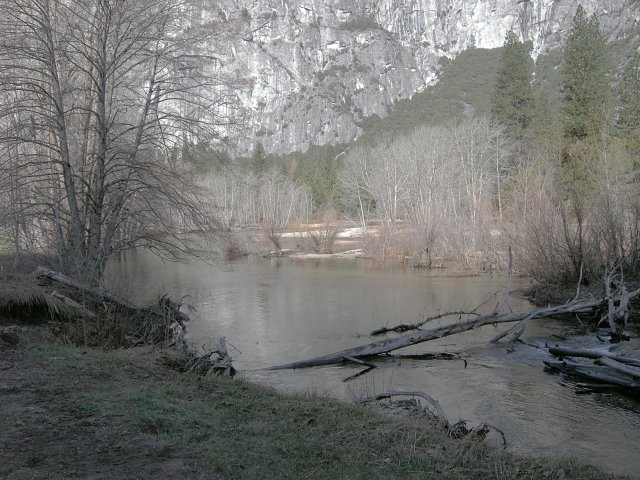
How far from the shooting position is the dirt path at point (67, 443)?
4.39 m

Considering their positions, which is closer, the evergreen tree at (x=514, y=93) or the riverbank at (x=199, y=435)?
the riverbank at (x=199, y=435)

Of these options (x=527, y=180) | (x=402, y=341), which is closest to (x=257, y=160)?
(x=527, y=180)

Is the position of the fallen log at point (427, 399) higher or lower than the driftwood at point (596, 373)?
higher

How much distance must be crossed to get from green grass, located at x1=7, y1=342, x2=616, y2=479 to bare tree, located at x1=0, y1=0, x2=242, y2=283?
20.5ft

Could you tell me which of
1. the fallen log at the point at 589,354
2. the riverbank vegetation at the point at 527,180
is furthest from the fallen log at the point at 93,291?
the fallen log at the point at 589,354

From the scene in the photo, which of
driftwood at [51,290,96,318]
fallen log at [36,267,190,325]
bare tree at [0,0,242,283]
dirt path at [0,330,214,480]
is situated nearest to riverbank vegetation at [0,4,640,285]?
bare tree at [0,0,242,283]

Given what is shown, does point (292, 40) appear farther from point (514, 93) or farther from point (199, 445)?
point (199, 445)

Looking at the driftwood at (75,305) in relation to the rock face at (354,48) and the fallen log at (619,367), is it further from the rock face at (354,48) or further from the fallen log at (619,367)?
the rock face at (354,48)

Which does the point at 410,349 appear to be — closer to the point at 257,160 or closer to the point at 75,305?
the point at 75,305

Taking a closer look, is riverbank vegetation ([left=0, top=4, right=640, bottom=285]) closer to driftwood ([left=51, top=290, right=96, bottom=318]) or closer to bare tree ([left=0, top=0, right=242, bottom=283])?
bare tree ([left=0, top=0, right=242, bottom=283])

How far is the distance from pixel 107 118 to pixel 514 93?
4167 centimetres

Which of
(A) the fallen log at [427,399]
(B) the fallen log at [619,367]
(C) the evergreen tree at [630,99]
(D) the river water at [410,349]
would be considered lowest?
(D) the river water at [410,349]

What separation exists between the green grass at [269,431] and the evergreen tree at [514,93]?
4494 centimetres

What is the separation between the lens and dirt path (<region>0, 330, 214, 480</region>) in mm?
4387
